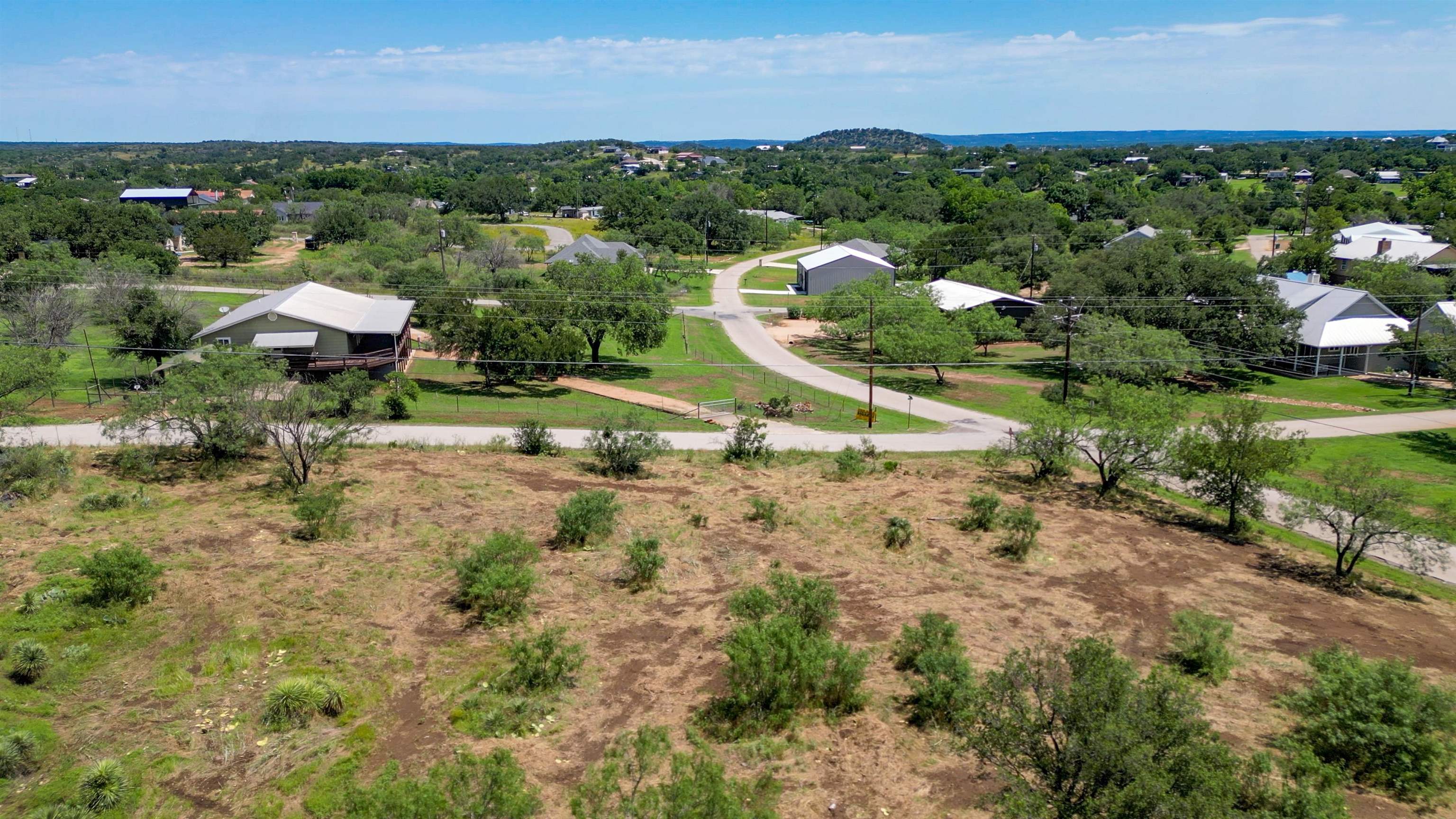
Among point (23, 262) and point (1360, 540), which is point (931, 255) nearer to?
point (1360, 540)

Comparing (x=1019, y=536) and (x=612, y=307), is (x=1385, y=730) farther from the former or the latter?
(x=612, y=307)

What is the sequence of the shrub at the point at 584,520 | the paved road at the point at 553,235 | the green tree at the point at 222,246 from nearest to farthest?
1. the shrub at the point at 584,520
2. the green tree at the point at 222,246
3. the paved road at the point at 553,235

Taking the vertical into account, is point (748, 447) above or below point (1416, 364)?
below

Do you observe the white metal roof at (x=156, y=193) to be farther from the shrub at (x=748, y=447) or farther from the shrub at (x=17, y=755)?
the shrub at (x=17, y=755)

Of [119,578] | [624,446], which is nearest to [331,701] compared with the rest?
[119,578]

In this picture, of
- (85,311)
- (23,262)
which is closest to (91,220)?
(23,262)

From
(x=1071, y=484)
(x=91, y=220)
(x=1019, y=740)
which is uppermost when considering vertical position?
(x=91, y=220)

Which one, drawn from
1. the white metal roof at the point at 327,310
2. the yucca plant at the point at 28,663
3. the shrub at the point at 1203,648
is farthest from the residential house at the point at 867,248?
the yucca plant at the point at 28,663
